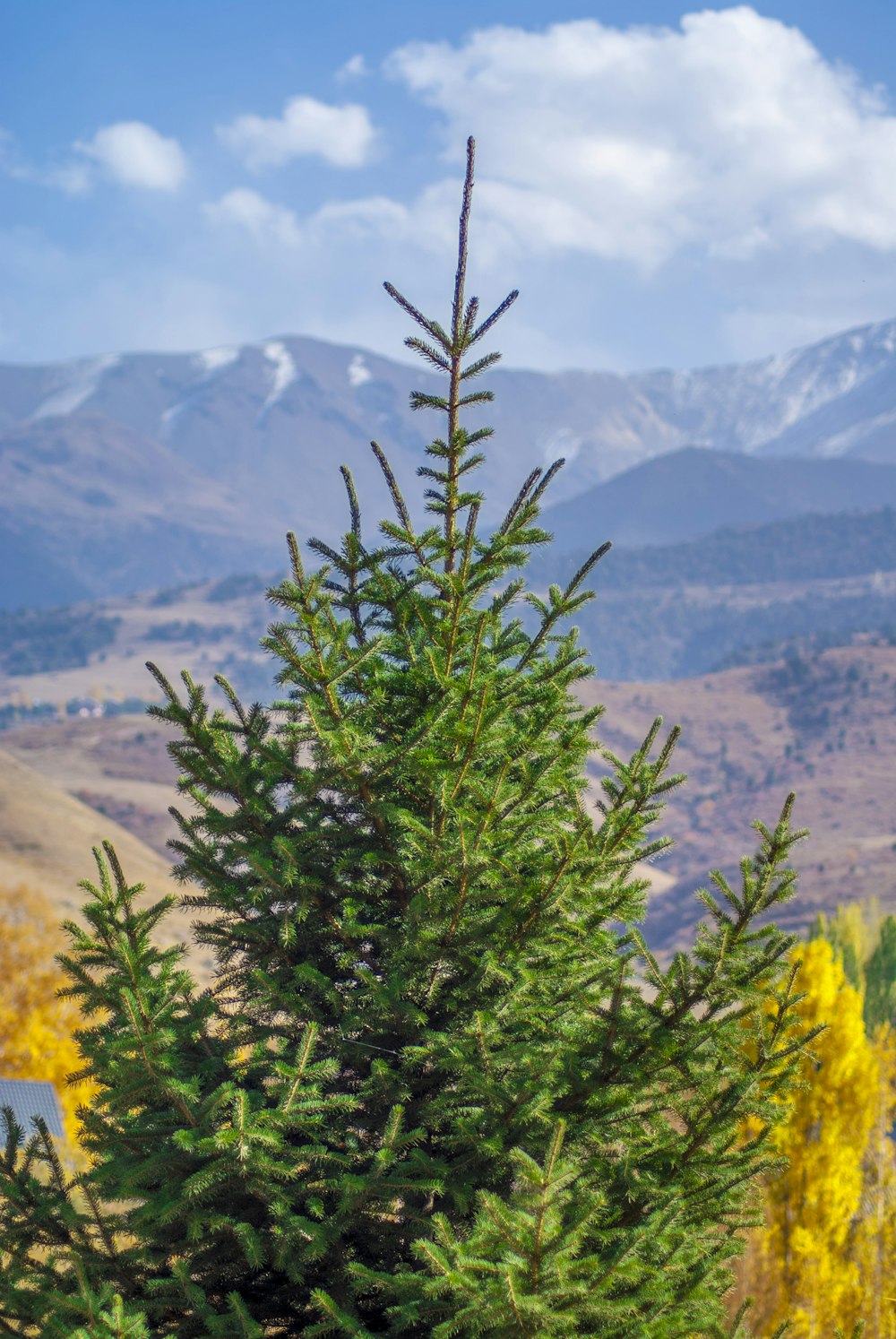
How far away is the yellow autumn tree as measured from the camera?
17.0 metres

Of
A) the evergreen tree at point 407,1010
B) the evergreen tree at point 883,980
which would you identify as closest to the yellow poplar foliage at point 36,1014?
the evergreen tree at point 407,1010

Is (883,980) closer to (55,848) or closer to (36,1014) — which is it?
(36,1014)

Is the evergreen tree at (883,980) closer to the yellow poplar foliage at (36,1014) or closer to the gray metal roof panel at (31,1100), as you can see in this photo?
the yellow poplar foliage at (36,1014)

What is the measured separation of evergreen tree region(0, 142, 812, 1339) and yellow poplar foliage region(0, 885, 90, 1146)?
1713 cm

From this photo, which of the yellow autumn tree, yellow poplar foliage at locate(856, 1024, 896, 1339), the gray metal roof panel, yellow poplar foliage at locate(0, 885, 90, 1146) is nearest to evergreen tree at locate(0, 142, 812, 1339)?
the yellow autumn tree

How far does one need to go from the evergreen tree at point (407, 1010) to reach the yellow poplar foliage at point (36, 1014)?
1713 centimetres

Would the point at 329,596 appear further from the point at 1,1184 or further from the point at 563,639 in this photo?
the point at 1,1184

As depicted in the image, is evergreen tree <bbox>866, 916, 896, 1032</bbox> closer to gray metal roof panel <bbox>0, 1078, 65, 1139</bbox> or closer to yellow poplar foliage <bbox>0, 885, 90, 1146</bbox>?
yellow poplar foliage <bbox>0, 885, 90, 1146</bbox>

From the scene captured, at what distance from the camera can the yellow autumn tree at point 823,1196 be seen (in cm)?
1695

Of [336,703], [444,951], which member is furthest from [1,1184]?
[336,703]

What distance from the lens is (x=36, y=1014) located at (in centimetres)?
4125

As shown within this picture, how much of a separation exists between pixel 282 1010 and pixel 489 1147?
4.94ft

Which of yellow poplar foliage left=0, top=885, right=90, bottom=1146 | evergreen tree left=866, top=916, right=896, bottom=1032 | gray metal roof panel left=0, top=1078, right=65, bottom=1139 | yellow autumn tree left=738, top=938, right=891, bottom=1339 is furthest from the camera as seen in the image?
evergreen tree left=866, top=916, right=896, bottom=1032

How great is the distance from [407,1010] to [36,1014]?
3905cm
